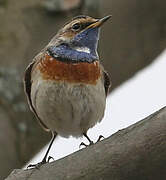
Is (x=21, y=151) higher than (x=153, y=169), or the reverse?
(x=153, y=169)

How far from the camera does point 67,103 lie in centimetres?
497

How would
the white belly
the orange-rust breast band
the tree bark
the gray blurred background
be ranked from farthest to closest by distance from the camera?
1. the gray blurred background
2. the orange-rust breast band
3. the white belly
4. the tree bark

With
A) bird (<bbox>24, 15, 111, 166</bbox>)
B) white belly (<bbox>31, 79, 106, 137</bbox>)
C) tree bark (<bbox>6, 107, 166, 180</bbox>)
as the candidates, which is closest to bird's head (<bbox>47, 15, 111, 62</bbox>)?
bird (<bbox>24, 15, 111, 166</bbox>)

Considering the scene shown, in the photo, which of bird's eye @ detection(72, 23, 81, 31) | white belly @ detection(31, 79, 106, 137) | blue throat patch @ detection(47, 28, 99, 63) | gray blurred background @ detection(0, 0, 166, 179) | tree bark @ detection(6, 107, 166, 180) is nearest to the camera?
tree bark @ detection(6, 107, 166, 180)

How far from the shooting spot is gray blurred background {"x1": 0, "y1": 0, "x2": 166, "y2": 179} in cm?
564

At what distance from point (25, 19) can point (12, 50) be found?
34cm

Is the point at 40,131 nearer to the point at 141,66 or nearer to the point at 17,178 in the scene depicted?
the point at 141,66

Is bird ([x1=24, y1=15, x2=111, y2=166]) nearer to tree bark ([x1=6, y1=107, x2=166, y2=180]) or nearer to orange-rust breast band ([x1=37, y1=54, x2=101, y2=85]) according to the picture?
orange-rust breast band ([x1=37, y1=54, x2=101, y2=85])

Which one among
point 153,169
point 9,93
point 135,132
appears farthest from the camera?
point 9,93

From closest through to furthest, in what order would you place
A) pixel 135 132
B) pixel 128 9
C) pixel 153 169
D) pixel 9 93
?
pixel 153 169 → pixel 135 132 → pixel 9 93 → pixel 128 9

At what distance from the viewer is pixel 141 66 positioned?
6383 mm

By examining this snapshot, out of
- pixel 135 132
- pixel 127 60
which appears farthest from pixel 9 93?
pixel 135 132

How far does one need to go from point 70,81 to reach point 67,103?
192 mm

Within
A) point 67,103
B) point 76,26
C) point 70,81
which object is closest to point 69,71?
point 70,81
